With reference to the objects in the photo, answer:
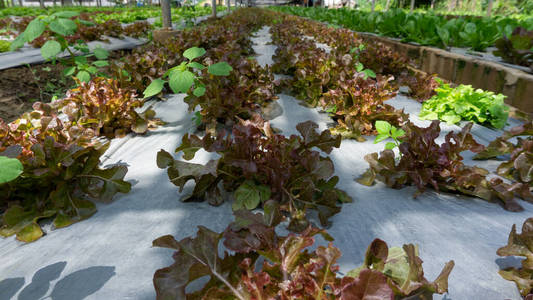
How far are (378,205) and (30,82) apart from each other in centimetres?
489

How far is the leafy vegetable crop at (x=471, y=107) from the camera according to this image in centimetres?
273

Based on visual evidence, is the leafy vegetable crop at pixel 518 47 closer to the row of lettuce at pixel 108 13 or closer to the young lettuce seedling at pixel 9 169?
the young lettuce seedling at pixel 9 169

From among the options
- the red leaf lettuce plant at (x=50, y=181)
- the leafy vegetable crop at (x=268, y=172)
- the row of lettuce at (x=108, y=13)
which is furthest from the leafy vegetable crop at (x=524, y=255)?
the row of lettuce at (x=108, y=13)

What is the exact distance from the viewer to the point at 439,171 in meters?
1.79

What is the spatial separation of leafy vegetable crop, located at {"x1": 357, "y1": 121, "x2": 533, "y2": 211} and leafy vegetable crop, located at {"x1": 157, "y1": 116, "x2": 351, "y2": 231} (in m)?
0.38

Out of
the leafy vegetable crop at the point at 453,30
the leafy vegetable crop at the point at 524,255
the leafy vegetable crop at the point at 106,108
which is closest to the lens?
the leafy vegetable crop at the point at 524,255

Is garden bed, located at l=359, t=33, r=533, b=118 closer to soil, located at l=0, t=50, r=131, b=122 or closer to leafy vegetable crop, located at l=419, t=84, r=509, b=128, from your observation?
leafy vegetable crop, located at l=419, t=84, r=509, b=128

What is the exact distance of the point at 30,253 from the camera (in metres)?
1.35

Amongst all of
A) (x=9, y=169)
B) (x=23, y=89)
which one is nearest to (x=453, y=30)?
(x=9, y=169)

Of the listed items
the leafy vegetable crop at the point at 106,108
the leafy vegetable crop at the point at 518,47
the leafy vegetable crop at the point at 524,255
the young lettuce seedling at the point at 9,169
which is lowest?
the leafy vegetable crop at the point at 524,255

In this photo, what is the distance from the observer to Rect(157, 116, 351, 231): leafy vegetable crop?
1567 millimetres

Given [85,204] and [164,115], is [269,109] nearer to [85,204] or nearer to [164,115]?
[164,115]

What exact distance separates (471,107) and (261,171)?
2354 mm

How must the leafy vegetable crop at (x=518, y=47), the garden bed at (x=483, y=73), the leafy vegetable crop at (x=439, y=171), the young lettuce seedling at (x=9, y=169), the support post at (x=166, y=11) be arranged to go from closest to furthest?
the young lettuce seedling at (x=9, y=169) → the leafy vegetable crop at (x=439, y=171) → the garden bed at (x=483, y=73) → the leafy vegetable crop at (x=518, y=47) → the support post at (x=166, y=11)
